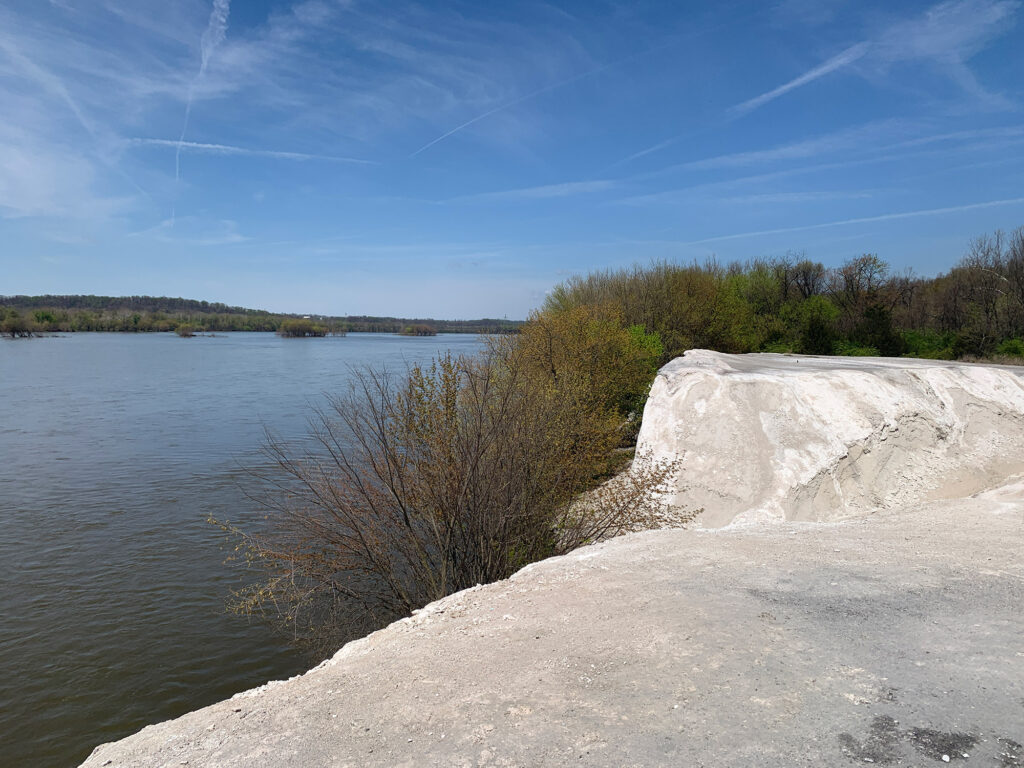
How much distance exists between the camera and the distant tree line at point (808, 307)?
96.0 feet

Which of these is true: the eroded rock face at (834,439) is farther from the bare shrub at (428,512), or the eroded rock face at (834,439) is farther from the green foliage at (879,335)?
the green foliage at (879,335)

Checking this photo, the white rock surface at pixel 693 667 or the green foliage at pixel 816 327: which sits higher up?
the green foliage at pixel 816 327

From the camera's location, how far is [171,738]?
436cm

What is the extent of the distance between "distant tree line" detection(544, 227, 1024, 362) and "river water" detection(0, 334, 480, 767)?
54.5ft

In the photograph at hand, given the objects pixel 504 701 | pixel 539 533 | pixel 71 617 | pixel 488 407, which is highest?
pixel 488 407

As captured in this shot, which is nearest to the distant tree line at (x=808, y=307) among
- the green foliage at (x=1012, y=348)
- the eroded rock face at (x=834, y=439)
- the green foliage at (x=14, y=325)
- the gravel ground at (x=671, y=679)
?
the green foliage at (x=1012, y=348)

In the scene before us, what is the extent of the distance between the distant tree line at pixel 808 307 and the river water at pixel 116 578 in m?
16.6

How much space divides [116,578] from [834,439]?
13.6 meters

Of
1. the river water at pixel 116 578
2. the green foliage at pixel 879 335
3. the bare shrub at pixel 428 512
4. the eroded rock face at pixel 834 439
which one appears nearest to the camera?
the river water at pixel 116 578

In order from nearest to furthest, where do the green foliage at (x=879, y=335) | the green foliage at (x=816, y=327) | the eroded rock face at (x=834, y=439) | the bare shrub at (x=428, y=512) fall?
1. the bare shrub at (x=428, y=512)
2. the eroded rock face at (x=834, y=439)
3. the green foliage at (x=816, y=327)
4. the green foliage at (x=879, y=335)

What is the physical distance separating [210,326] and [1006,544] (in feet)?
595

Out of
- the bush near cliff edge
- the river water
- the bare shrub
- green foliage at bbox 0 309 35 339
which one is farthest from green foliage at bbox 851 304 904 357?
green foliage at bbox 0 309 35 339

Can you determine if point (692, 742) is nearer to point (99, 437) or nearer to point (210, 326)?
point (99, 437)

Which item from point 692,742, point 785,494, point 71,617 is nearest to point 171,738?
point 692,742
